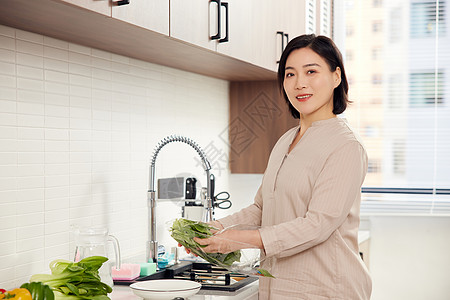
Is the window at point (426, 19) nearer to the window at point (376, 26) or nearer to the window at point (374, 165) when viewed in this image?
the window at point (376, 26)

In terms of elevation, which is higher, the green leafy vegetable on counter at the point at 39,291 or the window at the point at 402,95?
the window at the point at 402,95

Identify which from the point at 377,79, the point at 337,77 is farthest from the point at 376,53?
the point at 337,77

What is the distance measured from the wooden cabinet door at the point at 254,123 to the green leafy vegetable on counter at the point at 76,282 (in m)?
1.66

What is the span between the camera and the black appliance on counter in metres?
1.66

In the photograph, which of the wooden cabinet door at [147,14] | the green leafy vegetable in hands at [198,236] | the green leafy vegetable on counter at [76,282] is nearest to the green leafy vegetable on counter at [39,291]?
the green leafy vegetable on counter at [76,282]

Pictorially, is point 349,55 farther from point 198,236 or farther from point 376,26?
point 198,236

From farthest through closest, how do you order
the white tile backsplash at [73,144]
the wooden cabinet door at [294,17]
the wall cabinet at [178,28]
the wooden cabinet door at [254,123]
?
the wooden cabinet door at [254,123]
the wooden cabinet door at [294,17]
the white tile backsplash at [73,144]
the wall cabinet at [178,28]

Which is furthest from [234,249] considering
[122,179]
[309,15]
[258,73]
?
[309,15]

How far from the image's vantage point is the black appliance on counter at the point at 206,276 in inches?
65.4

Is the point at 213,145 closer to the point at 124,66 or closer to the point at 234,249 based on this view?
the point at 124,66

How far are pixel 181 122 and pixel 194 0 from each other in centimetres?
79

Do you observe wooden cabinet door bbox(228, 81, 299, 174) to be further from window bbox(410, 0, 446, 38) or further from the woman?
window bbox(410, 0, 446, 38)

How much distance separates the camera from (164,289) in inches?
57.5

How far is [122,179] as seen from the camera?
78.2 inches
